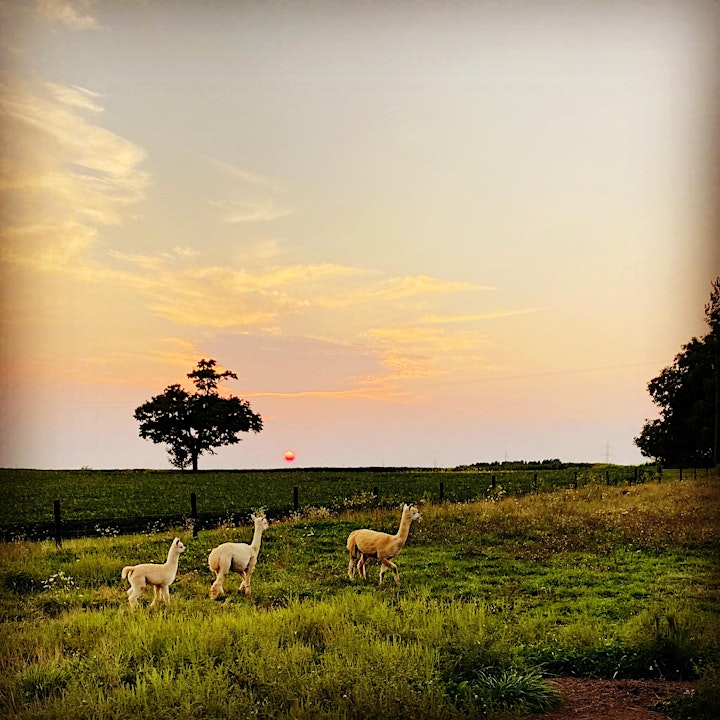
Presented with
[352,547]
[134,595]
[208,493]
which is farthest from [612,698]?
[208,493]

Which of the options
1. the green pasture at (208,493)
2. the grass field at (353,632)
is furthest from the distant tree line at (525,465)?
the grass field at (353,632)

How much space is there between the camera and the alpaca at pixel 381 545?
1097cm

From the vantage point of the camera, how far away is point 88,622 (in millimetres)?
8117

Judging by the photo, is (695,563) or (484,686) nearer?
(484,686)

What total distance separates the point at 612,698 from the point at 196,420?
3978cm

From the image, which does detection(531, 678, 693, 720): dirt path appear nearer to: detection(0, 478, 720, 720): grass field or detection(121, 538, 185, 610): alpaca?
detection(0, 478, 720, 720): grass field

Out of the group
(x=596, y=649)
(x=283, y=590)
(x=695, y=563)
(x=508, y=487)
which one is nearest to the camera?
(x=596, y=649)

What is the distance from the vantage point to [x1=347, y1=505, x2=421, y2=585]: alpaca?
1097 cm

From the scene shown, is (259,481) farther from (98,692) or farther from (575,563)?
(98,692)

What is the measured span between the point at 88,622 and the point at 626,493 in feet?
72.0

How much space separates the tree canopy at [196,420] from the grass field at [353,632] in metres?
28.7

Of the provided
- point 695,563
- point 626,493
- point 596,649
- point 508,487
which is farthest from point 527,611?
point 508,487

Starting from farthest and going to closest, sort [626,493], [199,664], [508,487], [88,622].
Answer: [508,487], [626,493], [88,622], [199,664]

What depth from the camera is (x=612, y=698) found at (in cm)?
590
